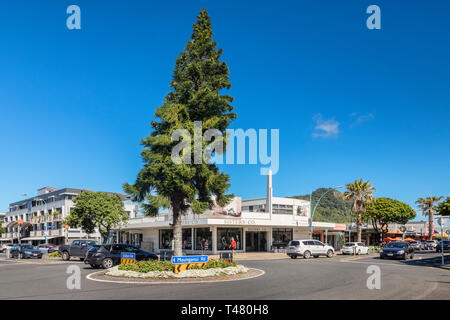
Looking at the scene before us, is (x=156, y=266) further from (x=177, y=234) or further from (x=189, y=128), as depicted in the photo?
(x=189, y=128)

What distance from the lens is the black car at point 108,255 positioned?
23688 millimetres

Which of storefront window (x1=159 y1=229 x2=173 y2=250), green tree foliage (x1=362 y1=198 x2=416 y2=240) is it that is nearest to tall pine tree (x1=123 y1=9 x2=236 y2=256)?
storefront window (x1=159 y1=229 x2=173 y2=250)

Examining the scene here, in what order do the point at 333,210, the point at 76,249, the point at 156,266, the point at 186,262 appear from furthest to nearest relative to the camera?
the point at 333,210 < the point at 76,249 < the point at 156,266 < the point at 186,262

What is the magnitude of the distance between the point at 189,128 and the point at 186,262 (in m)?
6.61

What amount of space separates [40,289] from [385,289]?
12007 millimetres

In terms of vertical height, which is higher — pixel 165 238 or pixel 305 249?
pixel 305 249

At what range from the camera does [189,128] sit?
2014 centimetres

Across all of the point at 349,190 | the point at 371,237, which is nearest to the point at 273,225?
the point at 349,190

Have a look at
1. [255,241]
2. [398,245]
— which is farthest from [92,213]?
[398,245]

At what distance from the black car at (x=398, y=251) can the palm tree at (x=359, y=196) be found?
61.8 ft

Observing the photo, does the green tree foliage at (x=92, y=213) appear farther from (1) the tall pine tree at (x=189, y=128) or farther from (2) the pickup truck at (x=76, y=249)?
(1) the tall pine tree at (x=189, y=128)

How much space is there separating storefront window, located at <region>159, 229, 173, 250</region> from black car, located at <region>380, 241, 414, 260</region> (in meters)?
25.5
